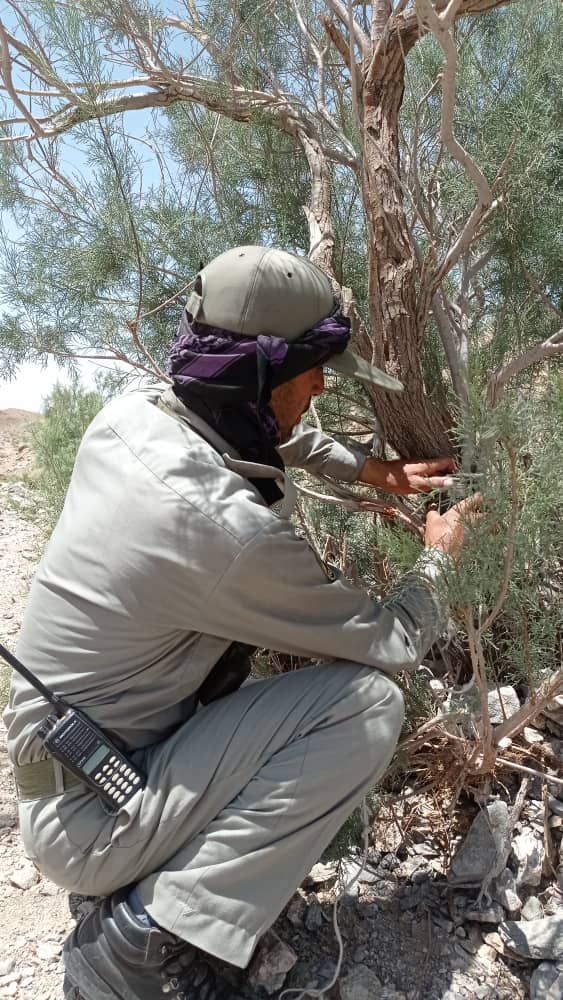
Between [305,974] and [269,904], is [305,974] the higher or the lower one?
the lower one

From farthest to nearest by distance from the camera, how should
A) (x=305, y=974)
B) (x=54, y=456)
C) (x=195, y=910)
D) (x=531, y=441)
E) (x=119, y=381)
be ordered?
(x=54, y=456) → (x=119, y=381) → (x=305, y=974) → (x=531, y=441) → (x=195, y=910)

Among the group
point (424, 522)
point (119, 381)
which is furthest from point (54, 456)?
point (424, 522)

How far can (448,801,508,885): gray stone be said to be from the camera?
1798mm

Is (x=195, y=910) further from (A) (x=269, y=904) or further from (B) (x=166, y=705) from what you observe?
(B) (x=166, y=705)

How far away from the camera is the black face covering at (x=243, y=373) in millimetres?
1444

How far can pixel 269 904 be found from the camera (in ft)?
4.72

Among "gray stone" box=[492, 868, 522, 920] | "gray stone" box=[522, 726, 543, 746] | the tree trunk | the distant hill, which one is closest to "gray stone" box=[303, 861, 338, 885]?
"gray stone" box=[492, 868, 522, 920]

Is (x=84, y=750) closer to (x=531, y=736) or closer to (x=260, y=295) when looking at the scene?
(x=260, y=295)

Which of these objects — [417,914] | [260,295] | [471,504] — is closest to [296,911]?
[417,914]

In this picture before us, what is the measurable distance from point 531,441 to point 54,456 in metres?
2.44

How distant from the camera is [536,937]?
1.66 metres

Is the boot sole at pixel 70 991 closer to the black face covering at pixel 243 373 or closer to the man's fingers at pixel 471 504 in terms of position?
the black face covering at pixel 243 373

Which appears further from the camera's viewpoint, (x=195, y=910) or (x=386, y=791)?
(x=386, y=791)

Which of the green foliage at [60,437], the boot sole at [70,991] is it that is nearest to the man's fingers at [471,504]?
the boot sole at [70,991]
